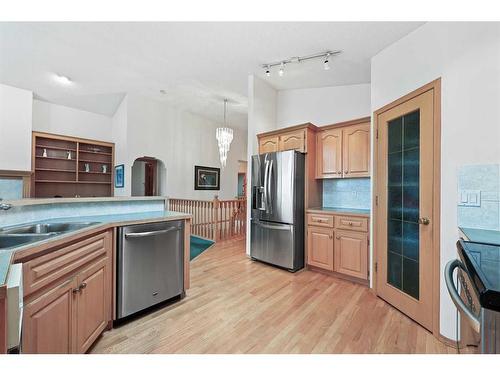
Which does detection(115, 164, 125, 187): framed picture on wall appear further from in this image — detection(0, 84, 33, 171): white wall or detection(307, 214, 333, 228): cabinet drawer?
detection(307, 214, 333, 228): cabinet drawer

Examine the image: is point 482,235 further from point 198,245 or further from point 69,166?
point 69,166

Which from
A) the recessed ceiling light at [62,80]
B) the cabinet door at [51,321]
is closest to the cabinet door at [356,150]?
the cabinet door at [51,321]

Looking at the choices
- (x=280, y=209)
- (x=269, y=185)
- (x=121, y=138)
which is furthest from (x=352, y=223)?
(x=121, y=138)

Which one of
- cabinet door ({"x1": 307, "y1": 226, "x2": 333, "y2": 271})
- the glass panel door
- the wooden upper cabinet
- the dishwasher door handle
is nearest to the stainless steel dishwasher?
the dishwasher door handle

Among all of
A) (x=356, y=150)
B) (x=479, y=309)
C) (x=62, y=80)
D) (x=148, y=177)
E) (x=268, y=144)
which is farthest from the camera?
(x=148, y=177)

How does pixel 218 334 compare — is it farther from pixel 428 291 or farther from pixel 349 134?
pixel 349 134

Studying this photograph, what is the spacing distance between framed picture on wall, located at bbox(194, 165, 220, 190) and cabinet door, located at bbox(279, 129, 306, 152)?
3603mm

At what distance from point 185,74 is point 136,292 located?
3291mm

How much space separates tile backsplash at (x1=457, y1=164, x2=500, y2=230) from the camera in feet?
4.68

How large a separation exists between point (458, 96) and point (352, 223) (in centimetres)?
158

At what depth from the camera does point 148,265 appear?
1929 mm

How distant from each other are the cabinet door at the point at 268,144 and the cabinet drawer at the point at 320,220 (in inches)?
45.6

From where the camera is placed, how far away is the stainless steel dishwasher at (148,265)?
A: 178cm

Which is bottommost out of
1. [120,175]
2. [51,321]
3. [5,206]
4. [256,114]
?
[51,321]
